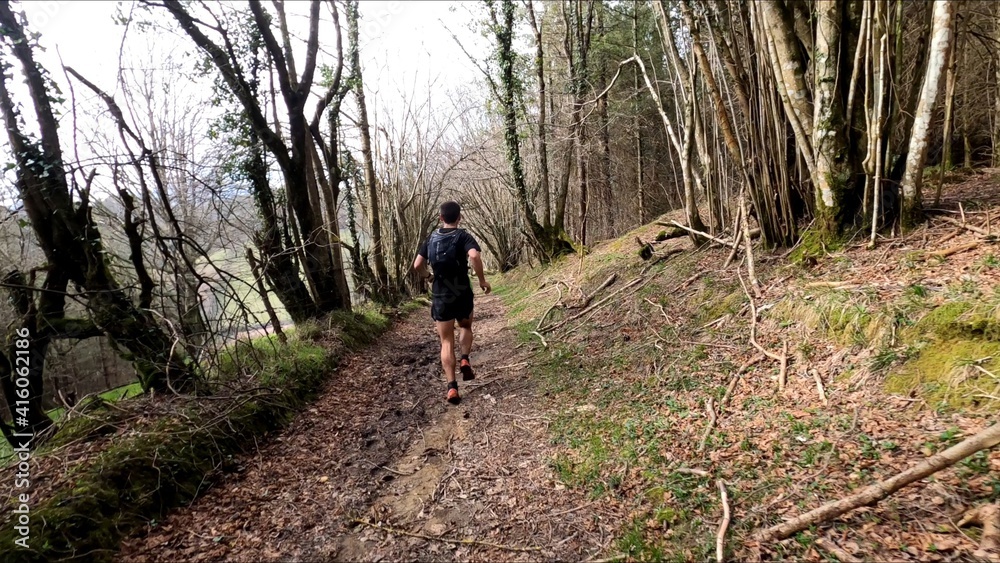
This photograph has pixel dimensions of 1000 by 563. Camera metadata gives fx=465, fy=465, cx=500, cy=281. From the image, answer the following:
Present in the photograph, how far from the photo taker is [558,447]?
3.40m

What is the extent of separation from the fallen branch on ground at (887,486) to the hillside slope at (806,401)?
4cm

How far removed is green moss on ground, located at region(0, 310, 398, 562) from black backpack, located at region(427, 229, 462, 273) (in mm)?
1955

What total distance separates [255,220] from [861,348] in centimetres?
835

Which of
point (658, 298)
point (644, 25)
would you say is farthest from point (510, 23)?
point (658, 298)

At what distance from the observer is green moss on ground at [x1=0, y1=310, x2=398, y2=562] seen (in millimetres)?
2385

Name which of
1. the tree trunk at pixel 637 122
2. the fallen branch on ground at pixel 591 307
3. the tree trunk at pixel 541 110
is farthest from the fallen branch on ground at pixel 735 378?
the tree trunk at pixel 637 122

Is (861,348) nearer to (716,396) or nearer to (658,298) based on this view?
(716,396)

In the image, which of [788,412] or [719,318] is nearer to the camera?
[788,412]

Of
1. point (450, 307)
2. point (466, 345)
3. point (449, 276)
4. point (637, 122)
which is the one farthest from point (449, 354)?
point (637, 122)

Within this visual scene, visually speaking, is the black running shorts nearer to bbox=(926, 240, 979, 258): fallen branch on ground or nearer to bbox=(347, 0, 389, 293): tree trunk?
bbox=(926, 240, 979, 258): fallen branch on ground

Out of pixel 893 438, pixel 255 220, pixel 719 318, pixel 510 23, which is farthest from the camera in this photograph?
pixel 510 23

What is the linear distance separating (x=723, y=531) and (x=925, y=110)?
142 inches

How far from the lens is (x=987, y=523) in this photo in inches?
67.5

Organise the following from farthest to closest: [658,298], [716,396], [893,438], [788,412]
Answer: [658,298] → [716,396] → [788,412] → [893,438]
